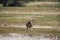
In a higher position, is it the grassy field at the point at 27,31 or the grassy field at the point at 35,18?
the grassy field at the point at 35,18

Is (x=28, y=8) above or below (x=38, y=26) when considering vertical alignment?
above

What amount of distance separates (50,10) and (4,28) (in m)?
0.71

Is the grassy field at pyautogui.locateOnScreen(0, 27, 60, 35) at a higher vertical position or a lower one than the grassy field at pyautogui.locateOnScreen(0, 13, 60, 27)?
lower

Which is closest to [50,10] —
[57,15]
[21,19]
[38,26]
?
[57,15]

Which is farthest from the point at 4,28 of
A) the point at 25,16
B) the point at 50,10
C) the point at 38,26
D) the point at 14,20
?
the point at 50,10

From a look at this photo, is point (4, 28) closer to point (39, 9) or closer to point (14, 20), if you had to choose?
point (14, 20)

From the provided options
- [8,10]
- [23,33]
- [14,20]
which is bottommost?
[23,33]

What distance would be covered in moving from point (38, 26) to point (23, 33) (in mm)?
236

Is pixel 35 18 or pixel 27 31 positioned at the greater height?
pixel 35 18

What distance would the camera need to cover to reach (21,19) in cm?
227

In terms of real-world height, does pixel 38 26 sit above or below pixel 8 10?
below

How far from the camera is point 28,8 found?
2.26m

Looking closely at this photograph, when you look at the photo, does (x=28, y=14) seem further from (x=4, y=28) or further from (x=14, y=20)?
(x=4, y=28)

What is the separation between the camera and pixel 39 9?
88.9 inches
